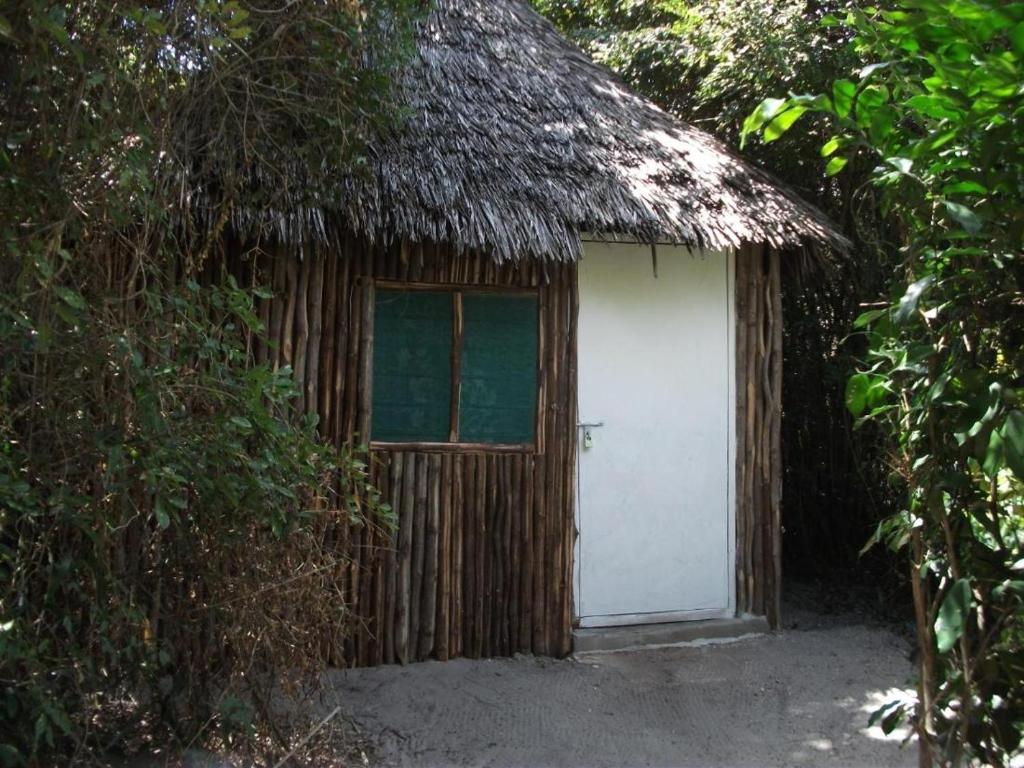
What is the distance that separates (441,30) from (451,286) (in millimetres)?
2134

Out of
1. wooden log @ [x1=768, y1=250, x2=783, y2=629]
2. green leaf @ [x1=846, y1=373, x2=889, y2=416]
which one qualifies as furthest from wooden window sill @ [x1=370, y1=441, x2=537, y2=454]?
green leaf @ [x1=846, y1=373, x2=889, y2=416]

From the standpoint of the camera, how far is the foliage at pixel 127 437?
2922 millimetres

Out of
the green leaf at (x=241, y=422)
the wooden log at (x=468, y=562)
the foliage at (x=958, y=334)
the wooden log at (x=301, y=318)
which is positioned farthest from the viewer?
the wooden log at (x=468, y=562)

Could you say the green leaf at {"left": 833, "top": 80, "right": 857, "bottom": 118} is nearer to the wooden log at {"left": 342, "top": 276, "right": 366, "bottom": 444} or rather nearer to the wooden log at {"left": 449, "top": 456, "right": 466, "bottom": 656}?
the wooden log at {"left": 342, "top": 276, "right": 366, "bottom": 444}

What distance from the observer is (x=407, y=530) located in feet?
17.2

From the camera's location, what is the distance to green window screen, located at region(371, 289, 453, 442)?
17.6 ft

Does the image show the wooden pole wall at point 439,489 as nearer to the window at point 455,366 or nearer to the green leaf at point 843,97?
the window at point 455,366

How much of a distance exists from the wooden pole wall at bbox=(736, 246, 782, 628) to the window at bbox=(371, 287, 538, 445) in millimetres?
1461

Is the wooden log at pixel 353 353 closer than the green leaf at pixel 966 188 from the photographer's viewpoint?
No

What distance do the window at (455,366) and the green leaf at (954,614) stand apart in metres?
3.52

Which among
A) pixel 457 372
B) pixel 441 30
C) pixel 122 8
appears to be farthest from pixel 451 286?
pixel 122 8

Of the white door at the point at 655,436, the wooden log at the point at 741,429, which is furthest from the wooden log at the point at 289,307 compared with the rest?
the wooden log at the point at 741,429

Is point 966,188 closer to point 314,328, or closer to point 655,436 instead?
point 314,328

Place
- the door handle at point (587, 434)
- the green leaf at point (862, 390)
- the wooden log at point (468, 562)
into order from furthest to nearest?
1. the door handle at point (587, 434)
2. the wooden log at point (468, 562)
3. the green leaf at point (862, 390)
